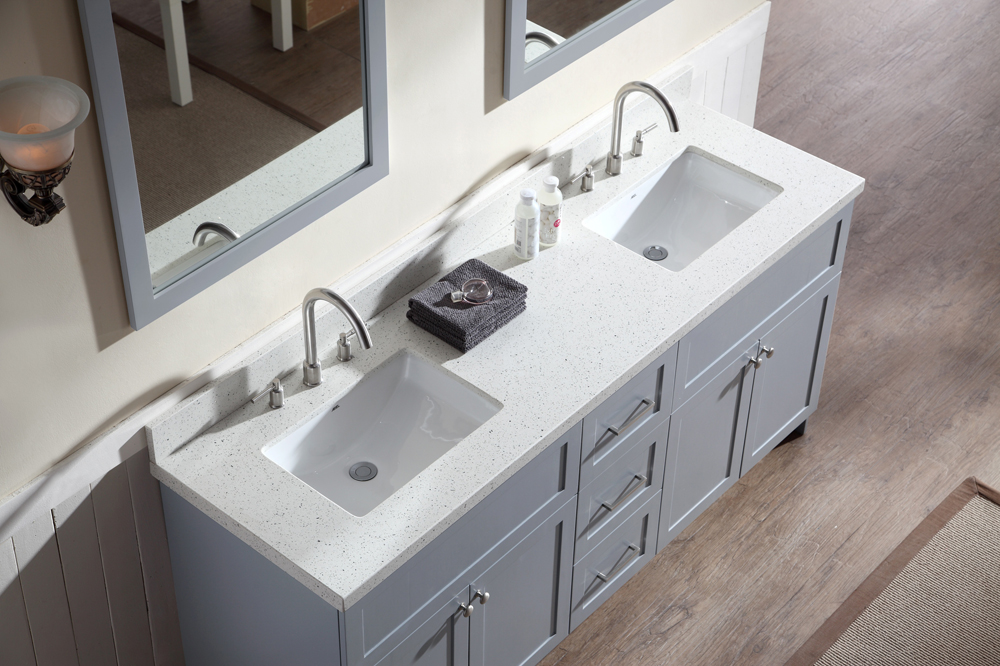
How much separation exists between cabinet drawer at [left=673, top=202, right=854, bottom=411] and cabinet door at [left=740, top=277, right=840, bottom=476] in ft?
0.26

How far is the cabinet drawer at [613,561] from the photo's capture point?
2801 mm

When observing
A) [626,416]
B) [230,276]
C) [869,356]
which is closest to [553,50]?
[626,416]

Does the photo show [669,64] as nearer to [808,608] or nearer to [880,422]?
[880,422]

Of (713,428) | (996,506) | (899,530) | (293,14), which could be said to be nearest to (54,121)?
(293,14)

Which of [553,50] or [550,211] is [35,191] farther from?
[553,50]

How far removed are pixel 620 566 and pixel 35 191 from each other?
5.76ft

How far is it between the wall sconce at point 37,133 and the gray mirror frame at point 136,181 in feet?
0.28

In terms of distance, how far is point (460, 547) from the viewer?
2268 mm

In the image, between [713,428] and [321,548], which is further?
[713,428]

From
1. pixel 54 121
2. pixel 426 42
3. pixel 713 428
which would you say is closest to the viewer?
pixel 54 121

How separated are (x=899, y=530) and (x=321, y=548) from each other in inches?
73.0

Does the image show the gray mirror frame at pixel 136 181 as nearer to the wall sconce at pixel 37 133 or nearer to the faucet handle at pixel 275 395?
the wall sconce at pixel 37 133

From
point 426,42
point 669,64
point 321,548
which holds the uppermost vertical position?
point 426,42

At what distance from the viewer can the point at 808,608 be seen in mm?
3055
